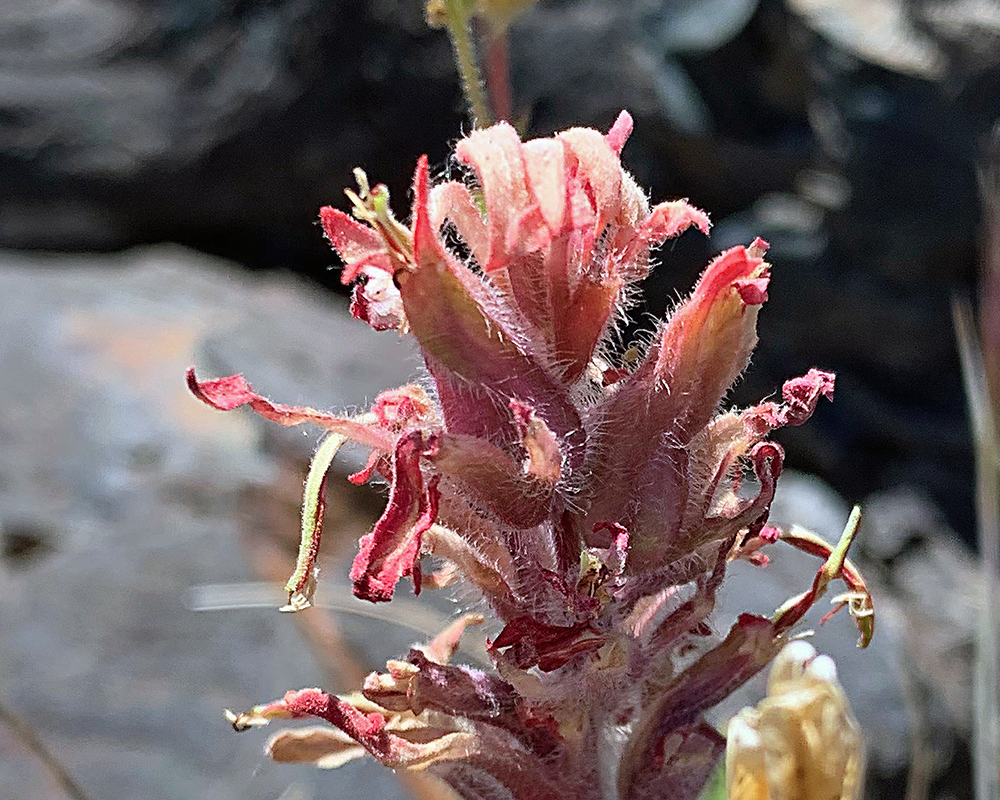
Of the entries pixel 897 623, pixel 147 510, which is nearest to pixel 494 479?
pixel 147 510

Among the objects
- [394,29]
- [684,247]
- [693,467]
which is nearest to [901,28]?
[684,247]

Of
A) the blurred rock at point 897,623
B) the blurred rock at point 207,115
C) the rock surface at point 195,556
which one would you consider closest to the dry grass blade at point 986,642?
the blurred rock at point 897,623

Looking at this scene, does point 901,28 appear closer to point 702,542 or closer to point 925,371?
point 925,371

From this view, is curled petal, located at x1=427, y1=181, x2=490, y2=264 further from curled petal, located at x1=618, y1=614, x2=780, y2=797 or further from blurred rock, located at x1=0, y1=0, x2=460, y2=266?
blurred rock, located at x1=0, y1=0, x2=460, y2=266

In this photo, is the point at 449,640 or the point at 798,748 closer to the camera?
the point at 798,748

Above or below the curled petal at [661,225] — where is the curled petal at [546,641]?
below

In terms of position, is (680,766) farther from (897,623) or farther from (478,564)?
(897,623)

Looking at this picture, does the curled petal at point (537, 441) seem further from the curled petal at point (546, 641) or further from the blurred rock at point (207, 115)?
the blurred rock at point (207, 115)
